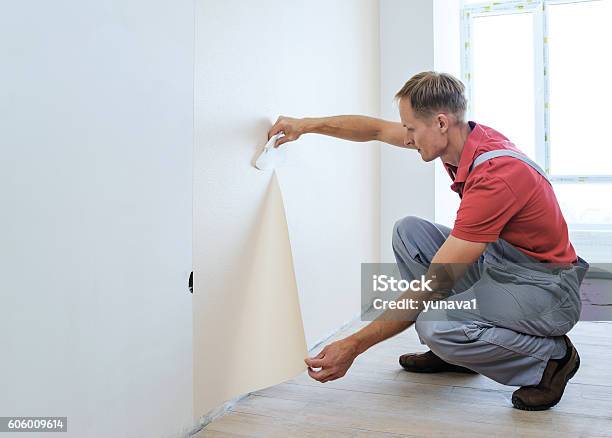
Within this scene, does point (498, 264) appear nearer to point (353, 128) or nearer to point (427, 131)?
point (427, 131)

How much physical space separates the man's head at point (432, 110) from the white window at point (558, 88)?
2822 mm

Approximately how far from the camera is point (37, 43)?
0.97m

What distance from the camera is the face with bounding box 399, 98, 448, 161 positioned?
1.72 metres

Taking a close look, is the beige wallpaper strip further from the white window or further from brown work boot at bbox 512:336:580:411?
the white window

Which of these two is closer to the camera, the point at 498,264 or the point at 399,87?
the point at 498,264

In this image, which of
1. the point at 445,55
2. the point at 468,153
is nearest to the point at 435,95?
the point at 468,153

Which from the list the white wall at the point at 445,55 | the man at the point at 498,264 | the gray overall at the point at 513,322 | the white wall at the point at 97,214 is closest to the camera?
the white wall at the point at 97,214

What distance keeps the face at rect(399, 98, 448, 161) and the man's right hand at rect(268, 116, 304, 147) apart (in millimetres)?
330

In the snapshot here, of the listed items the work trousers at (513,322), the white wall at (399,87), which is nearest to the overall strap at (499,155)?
the work trousers at (513,322)

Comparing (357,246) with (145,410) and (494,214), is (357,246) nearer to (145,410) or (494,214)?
(494,214)

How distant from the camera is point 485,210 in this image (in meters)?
1.53

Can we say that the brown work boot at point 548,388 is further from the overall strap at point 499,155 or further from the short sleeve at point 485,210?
the overall strap at point 499,155

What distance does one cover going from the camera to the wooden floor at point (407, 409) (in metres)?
1.51

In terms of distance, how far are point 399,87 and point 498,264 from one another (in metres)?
1.67
